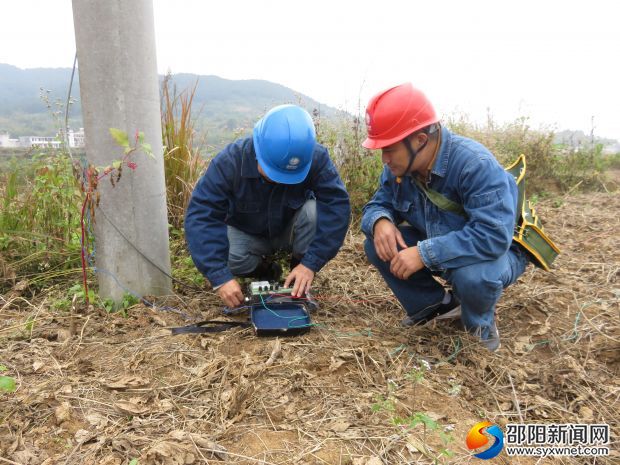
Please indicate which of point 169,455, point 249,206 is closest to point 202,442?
point 169,455

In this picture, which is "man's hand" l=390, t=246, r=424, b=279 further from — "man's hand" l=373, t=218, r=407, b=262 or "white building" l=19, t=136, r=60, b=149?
"white building" l=19, t=136, r=60, b=149

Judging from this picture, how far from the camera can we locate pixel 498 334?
2496mm

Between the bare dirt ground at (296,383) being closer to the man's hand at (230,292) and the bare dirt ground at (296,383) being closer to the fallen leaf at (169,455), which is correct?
the fallen leaf at (169,455)

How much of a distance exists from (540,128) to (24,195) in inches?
258

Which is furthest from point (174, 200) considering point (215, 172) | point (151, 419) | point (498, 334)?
point (498, 334)

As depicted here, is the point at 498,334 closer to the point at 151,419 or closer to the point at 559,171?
the point at 151,419

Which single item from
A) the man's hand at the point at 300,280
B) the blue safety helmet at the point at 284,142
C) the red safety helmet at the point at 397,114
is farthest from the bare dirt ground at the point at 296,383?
the red safety helmet at the point at 397,114

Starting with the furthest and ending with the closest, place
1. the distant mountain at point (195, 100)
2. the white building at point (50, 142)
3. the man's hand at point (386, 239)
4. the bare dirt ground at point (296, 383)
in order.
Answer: the distant mountain at point (195, 100) < the white building at point (50, 142) < the man's hand at point (386, 239) < the bare dirt ground at point (296, 383)

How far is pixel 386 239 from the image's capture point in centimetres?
244

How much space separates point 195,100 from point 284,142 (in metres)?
2.23

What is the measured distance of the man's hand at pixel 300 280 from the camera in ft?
8.53

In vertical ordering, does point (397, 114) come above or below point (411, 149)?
above

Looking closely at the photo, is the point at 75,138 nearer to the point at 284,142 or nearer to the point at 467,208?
the point at 284,142

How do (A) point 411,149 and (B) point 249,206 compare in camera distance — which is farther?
(B) point 249,206
